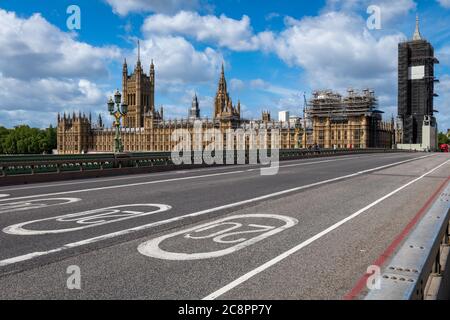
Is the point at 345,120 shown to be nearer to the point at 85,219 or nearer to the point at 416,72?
the point at 416,72

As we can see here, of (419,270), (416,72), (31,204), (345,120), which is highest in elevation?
(416,72)

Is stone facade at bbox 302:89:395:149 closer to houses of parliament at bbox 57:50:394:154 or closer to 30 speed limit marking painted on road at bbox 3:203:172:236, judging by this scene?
houses of parliament at bbox 57:50:394:154

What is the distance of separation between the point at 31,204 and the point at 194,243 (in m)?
6.44

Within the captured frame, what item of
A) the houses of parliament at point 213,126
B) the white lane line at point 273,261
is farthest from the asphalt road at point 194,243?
the houses of parliament at point 213,126

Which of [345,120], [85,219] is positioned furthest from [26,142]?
[85,219]

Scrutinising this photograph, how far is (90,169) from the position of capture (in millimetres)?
23234

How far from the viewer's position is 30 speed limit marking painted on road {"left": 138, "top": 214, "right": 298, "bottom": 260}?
21.0 feet

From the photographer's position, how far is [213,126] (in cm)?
14462

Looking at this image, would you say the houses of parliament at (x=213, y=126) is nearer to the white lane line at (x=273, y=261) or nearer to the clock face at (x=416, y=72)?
the clock face at (x=416, y=72)

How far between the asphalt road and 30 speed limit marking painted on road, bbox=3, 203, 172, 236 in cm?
2

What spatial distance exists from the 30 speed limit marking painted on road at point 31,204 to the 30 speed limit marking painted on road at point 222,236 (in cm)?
502

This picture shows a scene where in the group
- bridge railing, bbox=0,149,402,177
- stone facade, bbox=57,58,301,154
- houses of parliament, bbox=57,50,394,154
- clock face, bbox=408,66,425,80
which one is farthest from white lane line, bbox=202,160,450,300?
clock face, bbox=408,66,425,80

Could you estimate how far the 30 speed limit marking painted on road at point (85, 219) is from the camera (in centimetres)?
794
